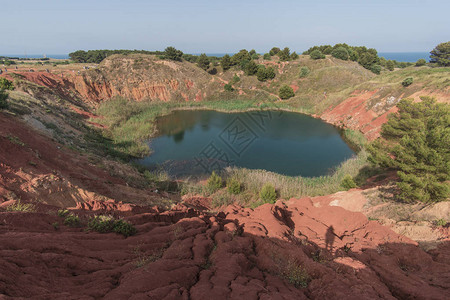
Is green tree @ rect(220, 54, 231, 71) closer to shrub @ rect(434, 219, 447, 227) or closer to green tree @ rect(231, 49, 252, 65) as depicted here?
green tree @ rect(231, 49, 252, 65)

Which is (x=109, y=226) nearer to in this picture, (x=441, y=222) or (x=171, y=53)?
(x=441, y=222)

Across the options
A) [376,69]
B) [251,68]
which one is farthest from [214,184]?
[376,69]

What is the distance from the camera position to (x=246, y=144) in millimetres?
32562

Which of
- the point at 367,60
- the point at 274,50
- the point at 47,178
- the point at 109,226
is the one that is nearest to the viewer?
the point at 109,226

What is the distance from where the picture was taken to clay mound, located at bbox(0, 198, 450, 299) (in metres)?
5.53

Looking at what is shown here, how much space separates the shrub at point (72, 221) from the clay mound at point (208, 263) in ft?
0.92

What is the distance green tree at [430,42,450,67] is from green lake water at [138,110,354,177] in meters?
46.5

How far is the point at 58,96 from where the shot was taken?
125 feet

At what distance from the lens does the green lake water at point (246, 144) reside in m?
26.0

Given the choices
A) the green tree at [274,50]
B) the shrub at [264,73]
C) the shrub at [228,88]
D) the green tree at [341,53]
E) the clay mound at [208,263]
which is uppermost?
the green tree at [274,50]

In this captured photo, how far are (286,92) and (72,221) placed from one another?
54.9 metres

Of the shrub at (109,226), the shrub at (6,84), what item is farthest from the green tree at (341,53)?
the shrub at (109,226)

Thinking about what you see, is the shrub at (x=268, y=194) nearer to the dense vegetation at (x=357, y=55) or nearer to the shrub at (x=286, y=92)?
the shrub at (x=286, y=92)

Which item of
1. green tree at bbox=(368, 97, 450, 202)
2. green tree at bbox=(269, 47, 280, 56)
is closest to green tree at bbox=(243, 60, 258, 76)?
green tree at bbox=(269, 47, 280, 56)
